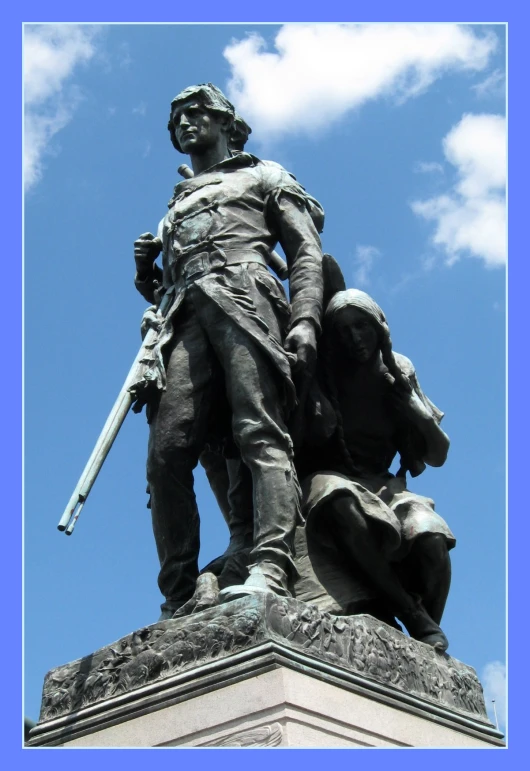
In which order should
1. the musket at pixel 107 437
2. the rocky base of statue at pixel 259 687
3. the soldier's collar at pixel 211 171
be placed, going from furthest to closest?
the soldier's collar at pixel 211 171, the musket at pixel 107 437, the rocky base of statue at pixel 259 687

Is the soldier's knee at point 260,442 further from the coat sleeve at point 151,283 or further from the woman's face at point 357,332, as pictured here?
the coat sleeve at point 151,283

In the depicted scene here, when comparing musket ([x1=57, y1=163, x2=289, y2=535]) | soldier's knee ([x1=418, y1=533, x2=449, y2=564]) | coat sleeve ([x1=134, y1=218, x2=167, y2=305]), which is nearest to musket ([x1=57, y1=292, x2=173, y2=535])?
musket ([x1=57, y1=163, x2=289, y2=535])

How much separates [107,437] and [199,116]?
8.82 ft

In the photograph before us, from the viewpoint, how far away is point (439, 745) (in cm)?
796

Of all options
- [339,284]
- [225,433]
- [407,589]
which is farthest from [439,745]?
[339,284]

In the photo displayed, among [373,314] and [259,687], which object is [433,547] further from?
[259,687]

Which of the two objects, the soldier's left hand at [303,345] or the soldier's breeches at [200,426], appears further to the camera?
the soldier's left hand at [303,345]

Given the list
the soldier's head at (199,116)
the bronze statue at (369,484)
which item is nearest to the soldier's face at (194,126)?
the soldier's head at (199,116)

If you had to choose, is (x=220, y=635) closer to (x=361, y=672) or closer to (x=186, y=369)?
(x=361, y=672)

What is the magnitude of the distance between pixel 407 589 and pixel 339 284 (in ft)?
7.27

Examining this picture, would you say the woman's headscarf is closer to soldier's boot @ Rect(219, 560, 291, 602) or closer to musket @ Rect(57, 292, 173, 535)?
musket @ Rect(57, 292, 173, 535)

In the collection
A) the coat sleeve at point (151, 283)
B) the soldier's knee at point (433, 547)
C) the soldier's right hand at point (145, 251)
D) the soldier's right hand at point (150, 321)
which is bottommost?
the soldier's knee at point (433, 547)

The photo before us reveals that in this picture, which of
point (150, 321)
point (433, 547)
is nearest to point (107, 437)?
point (150, 321)

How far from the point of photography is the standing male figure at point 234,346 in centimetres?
845
